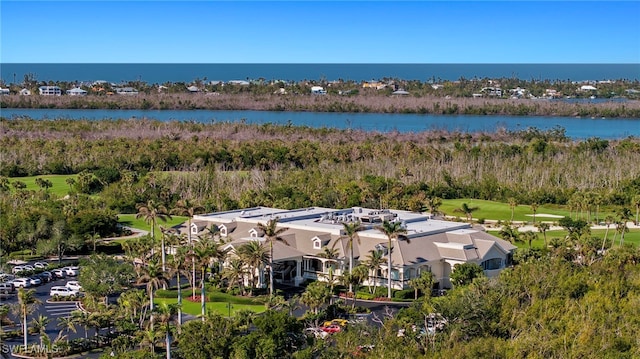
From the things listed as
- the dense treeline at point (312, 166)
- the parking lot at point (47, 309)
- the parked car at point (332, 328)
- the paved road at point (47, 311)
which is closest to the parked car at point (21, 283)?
the parking lot at point (47, 309)

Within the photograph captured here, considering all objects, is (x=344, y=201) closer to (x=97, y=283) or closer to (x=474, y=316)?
(x=97, y=283)

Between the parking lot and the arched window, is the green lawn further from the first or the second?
the parking lot

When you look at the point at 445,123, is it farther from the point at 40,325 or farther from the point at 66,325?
the point at 40,325

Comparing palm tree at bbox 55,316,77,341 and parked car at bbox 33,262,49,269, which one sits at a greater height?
palm tree at bbox 55,316,77,341

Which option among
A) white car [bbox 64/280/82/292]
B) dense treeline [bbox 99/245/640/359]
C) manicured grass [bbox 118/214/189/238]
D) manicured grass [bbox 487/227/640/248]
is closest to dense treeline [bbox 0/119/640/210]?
manicured grass [bbox 118/214/189/238]

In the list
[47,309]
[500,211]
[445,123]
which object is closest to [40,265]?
[47,309]

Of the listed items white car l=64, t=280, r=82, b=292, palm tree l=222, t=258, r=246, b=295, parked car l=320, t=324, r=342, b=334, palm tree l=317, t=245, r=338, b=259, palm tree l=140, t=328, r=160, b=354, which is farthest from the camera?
palm tree l=317, t=245, r=338, b=259

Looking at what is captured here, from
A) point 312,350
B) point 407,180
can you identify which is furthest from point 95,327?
point 407,180
